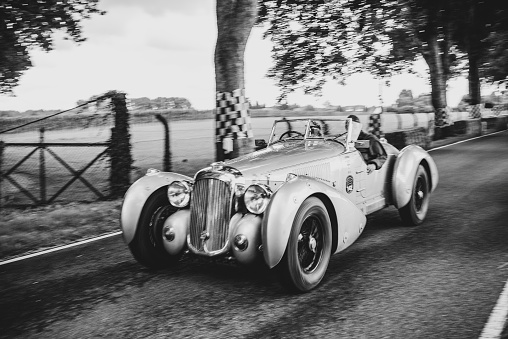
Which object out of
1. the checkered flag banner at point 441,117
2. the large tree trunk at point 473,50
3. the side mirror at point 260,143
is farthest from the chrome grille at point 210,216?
the checkered flag banner at point 441,117

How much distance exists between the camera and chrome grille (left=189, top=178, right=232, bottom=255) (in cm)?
461

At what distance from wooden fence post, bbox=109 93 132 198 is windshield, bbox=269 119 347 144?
15.0 feet

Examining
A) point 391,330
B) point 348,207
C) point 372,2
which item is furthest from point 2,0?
point 391,330

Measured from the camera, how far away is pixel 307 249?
4.66 meters

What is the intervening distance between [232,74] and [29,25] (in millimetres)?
9700

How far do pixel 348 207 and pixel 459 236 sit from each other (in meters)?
2.09

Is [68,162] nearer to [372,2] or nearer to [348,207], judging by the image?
[348,207]

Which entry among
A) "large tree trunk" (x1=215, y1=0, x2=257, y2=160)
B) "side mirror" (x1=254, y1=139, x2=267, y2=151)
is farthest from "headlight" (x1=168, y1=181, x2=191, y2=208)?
"large tree trunk" (x1=215, y1=0, x2=257, y2=160)

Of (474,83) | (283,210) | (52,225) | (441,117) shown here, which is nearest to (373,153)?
(283,210)

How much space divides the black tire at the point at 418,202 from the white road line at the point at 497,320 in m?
2.56

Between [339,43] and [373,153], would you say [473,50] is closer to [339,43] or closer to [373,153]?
[339,43]

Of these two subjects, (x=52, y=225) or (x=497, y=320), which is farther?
(x=52, y=225)

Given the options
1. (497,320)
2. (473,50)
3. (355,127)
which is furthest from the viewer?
(473,50)

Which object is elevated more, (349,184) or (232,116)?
(232,116)
